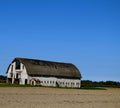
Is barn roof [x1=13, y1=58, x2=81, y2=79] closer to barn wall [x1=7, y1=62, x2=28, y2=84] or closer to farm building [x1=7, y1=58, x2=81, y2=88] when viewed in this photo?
farm building [x1=7, y1=58, x2=81, y2=88]

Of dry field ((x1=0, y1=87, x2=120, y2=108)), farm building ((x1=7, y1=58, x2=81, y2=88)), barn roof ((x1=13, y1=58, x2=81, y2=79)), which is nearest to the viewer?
dry field ((x1=0, y1=87, x2=120, y2=108))

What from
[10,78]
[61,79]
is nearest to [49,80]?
[61,79]

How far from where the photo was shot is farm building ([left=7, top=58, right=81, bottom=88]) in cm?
6938

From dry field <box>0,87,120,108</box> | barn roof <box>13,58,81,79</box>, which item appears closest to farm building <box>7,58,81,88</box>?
barn roof <box>13,58,81,79</box>

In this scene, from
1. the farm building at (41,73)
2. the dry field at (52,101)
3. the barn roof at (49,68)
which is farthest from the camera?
the barn roof at (49,68)

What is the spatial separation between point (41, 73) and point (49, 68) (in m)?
3.00

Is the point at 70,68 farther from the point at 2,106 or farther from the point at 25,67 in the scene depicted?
the point at 2,106

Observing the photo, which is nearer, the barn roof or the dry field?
the dry field

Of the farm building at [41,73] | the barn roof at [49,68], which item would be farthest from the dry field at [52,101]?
the barn roof at [49,68]

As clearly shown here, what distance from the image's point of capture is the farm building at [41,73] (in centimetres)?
6938

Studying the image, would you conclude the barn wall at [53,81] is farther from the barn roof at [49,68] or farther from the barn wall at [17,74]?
the barn wall at [17,74]

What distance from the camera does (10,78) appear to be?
75312 mm

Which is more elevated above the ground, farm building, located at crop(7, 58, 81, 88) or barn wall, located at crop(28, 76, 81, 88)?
farm building, located at crop(7, 58, 81, 88)

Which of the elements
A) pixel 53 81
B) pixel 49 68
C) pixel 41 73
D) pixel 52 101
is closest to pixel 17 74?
pixel 41 73
